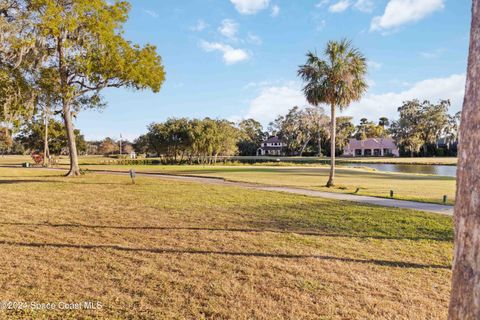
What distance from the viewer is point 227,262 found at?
18.6 ft

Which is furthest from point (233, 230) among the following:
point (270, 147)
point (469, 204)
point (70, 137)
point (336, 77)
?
point (270, 147)

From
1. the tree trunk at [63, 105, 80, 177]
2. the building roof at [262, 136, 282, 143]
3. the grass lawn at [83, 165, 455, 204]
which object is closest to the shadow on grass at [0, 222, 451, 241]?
the grass lawn at [83, 165, 455, 204]

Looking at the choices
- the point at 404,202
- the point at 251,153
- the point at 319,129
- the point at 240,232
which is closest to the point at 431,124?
the point at 319,129

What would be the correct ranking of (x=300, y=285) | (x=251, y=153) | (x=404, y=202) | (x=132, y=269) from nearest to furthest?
1. (x=300, y=285)
2. (x=132, y=269)
3. (x=404, y=202)
4. (x=251, y=153)

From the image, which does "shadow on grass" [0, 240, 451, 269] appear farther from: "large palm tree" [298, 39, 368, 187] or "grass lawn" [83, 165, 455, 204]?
"large palm tree" [298, 39, 368, 187]

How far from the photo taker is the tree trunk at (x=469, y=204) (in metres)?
2.07

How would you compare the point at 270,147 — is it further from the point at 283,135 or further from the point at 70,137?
the point at 70,137

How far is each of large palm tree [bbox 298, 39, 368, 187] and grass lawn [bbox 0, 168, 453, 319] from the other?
1010 centimetres

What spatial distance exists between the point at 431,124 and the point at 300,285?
85.6 meters

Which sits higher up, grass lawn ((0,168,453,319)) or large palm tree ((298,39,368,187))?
large palm tree ((298,39,368,187))

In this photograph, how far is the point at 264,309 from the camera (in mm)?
4020

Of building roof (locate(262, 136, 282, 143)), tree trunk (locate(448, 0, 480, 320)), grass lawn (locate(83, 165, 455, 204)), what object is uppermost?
building roof (locate(262, 136, 282, 143))

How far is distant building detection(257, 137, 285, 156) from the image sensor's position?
11619cm

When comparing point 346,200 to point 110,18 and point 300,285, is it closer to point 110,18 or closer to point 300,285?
point 300,285
